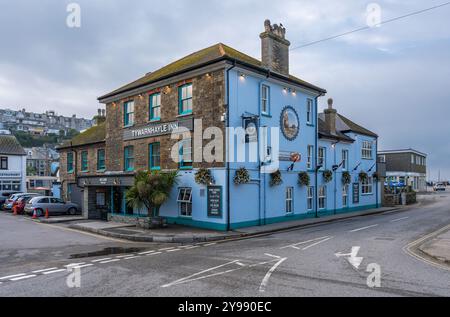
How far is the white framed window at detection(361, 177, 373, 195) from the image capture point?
32463 millimetres

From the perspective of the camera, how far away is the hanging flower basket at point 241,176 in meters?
18.7

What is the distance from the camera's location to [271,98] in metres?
21.7

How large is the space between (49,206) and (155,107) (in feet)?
39.2

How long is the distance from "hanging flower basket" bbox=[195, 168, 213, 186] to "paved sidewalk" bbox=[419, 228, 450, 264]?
391 inches

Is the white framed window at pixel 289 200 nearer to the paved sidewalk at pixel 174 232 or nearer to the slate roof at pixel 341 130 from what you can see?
the paved sidewalk at pixel 174 232

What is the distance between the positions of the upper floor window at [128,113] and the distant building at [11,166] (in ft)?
99.6

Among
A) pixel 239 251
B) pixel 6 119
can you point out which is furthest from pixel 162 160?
pixel 6 119

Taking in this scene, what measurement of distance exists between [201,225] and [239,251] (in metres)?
6.45

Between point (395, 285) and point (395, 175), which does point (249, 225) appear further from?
point (395, 175)

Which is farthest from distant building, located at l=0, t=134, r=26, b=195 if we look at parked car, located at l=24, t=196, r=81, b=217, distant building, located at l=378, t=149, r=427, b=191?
distant building, located at l=378, t=149, r=427, b=191

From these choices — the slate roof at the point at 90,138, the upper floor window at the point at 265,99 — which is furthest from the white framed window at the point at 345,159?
the slate roof at the point at 90,138

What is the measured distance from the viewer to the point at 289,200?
2305 cm

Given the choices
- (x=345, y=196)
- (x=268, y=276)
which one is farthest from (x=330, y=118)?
(x=268, y=276)
